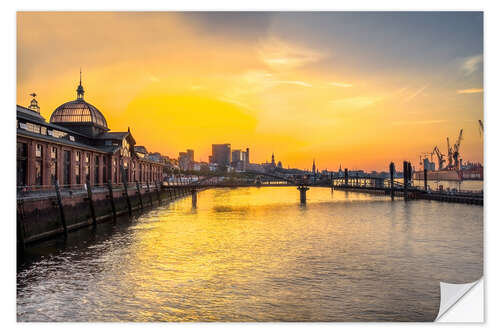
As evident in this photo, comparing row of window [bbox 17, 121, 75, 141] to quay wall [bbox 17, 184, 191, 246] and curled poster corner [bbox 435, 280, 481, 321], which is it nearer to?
quay wall [bbox 17, 184, 191, 246]

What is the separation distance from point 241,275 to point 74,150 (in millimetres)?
17987

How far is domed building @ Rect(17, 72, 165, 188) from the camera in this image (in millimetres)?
19312

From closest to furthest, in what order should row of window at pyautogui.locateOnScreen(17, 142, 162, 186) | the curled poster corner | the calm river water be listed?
the curled poster corner → the calm river water → row of window at pyautogui.locateOnScreen(17, 142, 162, 186)

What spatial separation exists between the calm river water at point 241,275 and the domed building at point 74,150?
412 cm

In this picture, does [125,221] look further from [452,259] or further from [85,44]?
[452,259]

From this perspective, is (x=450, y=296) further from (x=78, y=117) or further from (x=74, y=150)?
(x=78, y=117)

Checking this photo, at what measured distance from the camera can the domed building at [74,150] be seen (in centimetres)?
1931

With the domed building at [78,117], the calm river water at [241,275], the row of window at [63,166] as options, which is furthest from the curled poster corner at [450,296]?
the domed building at [78,117]

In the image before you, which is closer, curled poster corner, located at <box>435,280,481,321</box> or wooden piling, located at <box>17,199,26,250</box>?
curled poster corner, located at <box>435,280,481,321</box>

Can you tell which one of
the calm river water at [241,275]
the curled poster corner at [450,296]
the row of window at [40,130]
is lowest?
the calm river water at [241,275]

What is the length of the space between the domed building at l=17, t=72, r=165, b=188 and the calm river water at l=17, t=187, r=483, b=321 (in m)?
4.12

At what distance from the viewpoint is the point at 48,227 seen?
59.4 ft

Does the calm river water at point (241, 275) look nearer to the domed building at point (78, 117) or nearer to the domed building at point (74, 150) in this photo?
the domed building at point (74, 150)

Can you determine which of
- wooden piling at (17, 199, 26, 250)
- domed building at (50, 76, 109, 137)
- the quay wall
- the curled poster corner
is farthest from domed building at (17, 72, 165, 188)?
the curled poster corner
